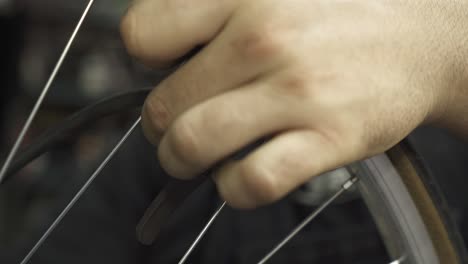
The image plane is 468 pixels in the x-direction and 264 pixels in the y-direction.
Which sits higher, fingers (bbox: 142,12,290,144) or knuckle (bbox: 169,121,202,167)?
fingers (bbox: 142,12,290,144)

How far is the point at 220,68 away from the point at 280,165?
0.05 meters

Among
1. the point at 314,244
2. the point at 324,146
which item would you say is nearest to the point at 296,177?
the point at 324,146

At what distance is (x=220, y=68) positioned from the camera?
248 mm

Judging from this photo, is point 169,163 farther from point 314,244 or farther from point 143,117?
point 314,244

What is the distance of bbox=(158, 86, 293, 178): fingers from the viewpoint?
0.76ft

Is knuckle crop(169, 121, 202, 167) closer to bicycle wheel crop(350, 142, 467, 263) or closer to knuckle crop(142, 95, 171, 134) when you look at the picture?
knuckle crop(142, 95, 171, 134)

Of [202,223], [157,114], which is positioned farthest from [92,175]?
[202,223]

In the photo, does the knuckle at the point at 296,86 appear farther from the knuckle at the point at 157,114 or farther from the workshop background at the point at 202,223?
the workshop background at the point at 202,223

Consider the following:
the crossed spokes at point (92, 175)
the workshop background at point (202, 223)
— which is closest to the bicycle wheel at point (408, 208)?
the crossed spokes at point (92, 175)

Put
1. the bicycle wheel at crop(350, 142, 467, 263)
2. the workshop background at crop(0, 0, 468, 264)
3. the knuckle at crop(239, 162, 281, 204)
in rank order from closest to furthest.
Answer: the knuckle at crop(239, 162, 281, 204) < the bicycle wheel at crop(350, 142, 467, 263) < the workshop background at crop(0, 0, 468, 264)

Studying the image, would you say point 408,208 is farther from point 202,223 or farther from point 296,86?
point 202,223

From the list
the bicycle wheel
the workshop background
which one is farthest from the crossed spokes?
the workshop background

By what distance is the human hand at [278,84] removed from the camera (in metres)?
0.23

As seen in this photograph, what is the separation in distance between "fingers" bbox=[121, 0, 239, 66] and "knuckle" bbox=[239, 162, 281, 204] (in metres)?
0.06
